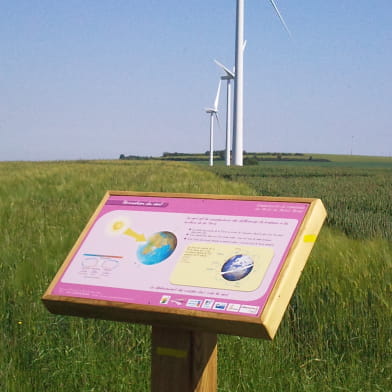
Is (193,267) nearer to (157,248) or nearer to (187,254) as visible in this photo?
(187,254)

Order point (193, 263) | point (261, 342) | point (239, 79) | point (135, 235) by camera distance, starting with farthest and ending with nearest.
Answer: point (239, 79)
point (261, 342)
point (135, 235)
point (193, 263)

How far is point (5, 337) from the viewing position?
475 centimetres

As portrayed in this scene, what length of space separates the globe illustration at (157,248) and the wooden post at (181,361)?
330mm

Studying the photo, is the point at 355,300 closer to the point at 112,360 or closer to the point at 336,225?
the point at 112,360

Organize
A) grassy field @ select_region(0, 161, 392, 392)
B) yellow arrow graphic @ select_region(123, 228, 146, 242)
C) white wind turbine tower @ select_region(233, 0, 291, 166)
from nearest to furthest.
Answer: yellow arrow graphic @ select_region(123, 228, 146, 242)
grassy field @ select_region(0, 161, 392, 392)
white wind turbine tower @ select_region(233, 0, 291, 166)

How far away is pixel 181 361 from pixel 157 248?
0.55 meters

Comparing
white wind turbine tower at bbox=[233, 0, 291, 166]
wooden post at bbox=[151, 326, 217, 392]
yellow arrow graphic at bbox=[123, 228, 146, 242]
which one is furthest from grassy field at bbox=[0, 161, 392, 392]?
white wind turbine tower at bbox=[233, 0, 291, 166]

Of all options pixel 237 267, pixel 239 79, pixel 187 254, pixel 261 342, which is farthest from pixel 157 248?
pixel 239 79

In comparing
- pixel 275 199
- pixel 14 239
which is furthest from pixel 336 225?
pixel 275 199

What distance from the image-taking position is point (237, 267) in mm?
3131

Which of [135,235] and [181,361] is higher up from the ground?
[135,235]

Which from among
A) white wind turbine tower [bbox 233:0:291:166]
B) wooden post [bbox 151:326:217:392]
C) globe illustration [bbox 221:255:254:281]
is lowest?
white wind turbine tower [bbox 233:0:291:166]

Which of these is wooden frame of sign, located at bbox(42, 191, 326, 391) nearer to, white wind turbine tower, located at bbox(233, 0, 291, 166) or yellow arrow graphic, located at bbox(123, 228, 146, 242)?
yellow arrow graphic, located at bbox(123, 228, 146, 242)

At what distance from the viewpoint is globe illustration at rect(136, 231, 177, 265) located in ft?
11.1
